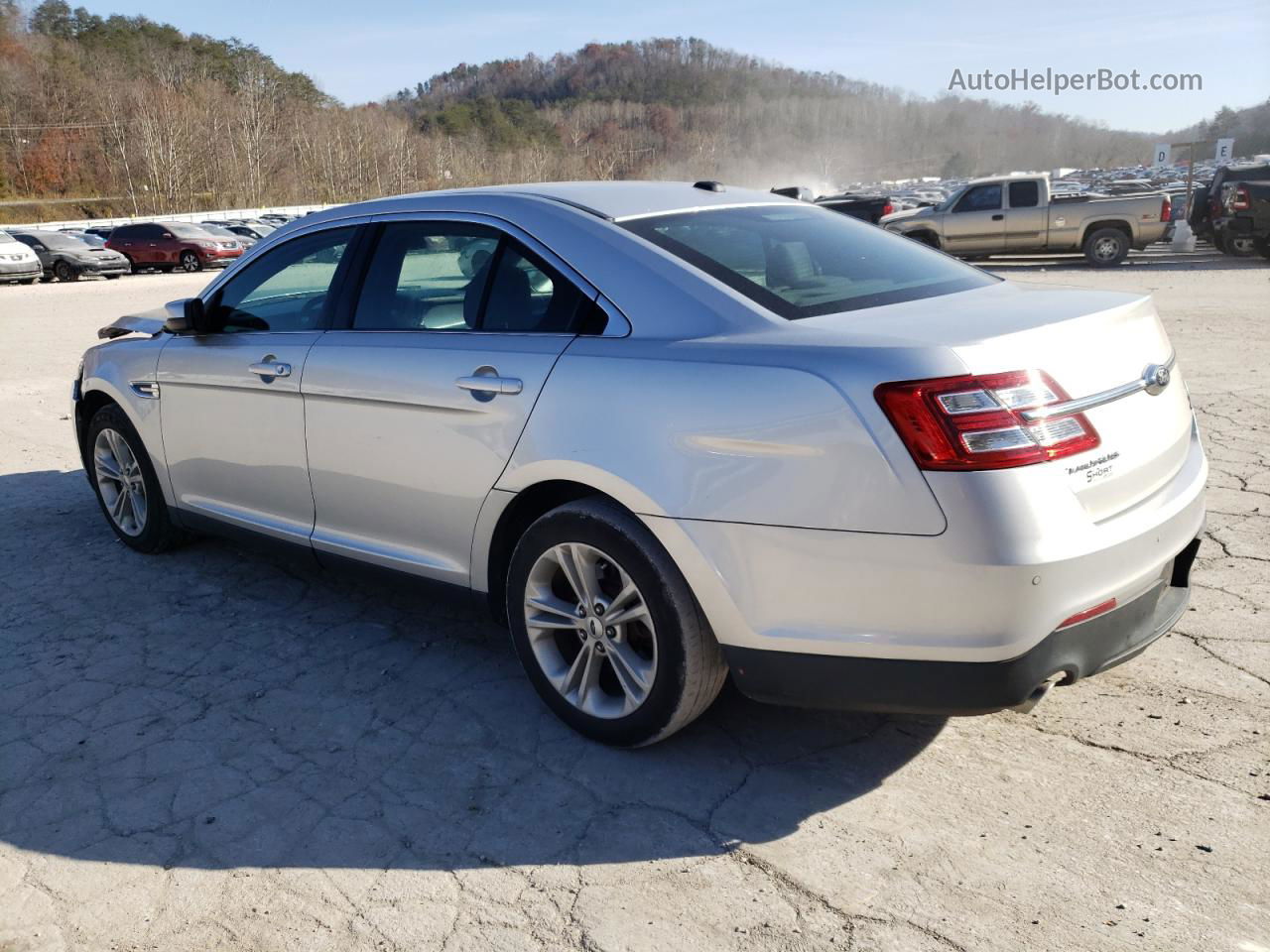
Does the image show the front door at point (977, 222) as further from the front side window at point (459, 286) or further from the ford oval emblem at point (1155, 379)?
the ford oval emblem at point (1155, 379)

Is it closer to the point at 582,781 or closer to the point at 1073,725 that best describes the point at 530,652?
the point at 582,781

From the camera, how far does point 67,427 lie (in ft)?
28.3

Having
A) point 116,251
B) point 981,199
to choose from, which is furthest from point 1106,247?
point 116,251

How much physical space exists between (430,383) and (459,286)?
1.29 feet

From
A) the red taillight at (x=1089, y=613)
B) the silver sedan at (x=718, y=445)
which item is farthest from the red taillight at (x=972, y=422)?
the red taillight at (x=1089, y=613)

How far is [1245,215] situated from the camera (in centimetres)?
1992

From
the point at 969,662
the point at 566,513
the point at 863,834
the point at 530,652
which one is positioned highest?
the point at 566,513

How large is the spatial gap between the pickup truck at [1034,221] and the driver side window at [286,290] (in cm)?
1802

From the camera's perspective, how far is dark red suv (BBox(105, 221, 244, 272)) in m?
33.5

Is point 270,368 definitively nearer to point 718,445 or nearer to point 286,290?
point 286,290

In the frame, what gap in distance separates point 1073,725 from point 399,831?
2.00m

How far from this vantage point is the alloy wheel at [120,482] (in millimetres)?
5258

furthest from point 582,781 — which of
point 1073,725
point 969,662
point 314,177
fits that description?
point 314,177

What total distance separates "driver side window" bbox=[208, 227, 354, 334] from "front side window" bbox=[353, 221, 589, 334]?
242 mm
